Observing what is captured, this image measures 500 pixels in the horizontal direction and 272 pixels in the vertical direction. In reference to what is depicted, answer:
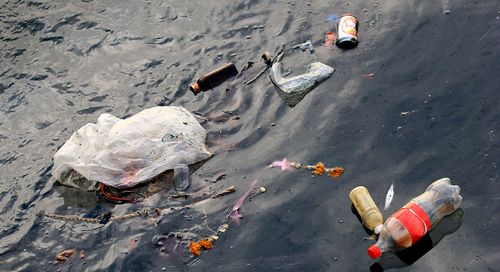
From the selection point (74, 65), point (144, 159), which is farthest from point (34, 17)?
point (144, 159)

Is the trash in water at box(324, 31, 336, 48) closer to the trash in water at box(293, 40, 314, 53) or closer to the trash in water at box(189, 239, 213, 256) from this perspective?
the trash in water at box(293, 40, 314, 53)

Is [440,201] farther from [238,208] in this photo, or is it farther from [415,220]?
[238,208]

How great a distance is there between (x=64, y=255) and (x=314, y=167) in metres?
2.25

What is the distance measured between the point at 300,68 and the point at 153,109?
1.61 metres

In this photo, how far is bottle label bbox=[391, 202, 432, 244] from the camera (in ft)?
12.9

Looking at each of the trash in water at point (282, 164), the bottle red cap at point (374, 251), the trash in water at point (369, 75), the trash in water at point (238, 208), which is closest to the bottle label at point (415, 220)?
the bottle red cap at point (374, 251)

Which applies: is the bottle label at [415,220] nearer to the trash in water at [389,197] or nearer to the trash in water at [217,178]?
the trash in water at [389,197]

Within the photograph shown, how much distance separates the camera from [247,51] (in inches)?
237

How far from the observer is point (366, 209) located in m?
4.17

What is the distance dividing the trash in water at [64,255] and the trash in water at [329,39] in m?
3.32

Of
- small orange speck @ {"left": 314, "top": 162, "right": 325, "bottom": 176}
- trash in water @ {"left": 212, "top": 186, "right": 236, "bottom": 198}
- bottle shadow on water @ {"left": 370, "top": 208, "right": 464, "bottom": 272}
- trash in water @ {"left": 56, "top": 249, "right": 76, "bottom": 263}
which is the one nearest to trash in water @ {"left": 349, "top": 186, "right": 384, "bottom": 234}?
bottle shadow on water @ {"left": 370, "top": 208, "right": 464, "bottom": 272}

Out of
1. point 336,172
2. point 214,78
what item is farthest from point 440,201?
point 214,78

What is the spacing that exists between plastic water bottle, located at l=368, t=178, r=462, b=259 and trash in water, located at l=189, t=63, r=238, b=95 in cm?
248

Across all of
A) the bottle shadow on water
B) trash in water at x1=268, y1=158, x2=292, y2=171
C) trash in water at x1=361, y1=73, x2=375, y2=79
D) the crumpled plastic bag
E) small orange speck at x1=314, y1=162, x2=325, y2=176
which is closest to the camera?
the bottle shadow on water
